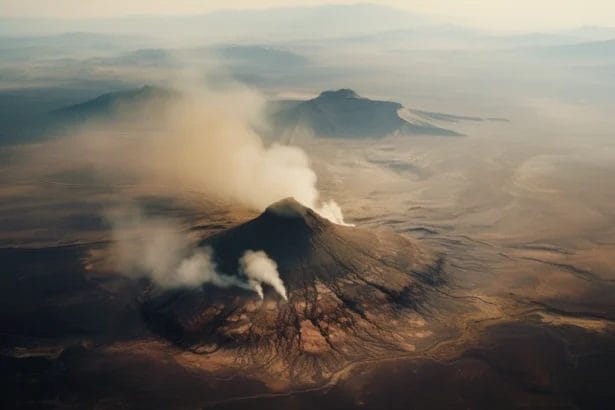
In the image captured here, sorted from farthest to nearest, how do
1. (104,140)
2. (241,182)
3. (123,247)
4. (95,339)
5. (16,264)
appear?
(104,140)
(241,182)
(123,247)
(16,264)
(95,339)

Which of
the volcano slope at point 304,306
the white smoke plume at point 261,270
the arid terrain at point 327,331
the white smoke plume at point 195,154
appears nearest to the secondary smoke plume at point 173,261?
the white smoke plume at point 261,270

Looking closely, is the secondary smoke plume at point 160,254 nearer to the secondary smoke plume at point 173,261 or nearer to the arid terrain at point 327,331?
the secondary smoke plume at point 173,261

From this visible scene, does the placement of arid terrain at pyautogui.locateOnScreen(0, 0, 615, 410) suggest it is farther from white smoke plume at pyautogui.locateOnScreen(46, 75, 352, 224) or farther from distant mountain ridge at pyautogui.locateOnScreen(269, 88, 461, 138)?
distant mountain ridge at pyautogui.locateOnScreen(269, 88, 461, 138)

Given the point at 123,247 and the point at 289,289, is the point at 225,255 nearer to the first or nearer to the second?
the point at 289,289

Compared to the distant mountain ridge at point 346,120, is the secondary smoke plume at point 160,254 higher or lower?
lower

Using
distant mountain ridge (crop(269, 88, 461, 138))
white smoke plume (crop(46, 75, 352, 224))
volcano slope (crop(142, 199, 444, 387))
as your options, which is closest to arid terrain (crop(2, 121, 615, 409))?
volcano slope (crop(142, 199, 444, 387))

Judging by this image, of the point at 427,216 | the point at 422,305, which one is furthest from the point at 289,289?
the point at 427,216
